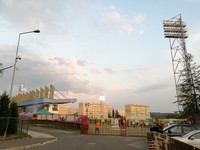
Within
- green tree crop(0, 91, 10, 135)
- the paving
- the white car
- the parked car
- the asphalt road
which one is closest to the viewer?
the white car

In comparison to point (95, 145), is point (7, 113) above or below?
above

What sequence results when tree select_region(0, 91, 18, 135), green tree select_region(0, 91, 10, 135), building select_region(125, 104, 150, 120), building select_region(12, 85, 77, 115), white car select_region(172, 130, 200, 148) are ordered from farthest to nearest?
building select_region(125, 104, 150, 120) < building select_region(12, 85, 77, 115) < tree select_region(0, 91, 18, 135) < green tree select_region(0, 91, 10, 135) < white car select_region(172, 130, 200, 148)

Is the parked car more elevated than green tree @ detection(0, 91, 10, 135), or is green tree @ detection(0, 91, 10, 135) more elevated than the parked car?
green tree @ detection(0, 91, 10, 135)

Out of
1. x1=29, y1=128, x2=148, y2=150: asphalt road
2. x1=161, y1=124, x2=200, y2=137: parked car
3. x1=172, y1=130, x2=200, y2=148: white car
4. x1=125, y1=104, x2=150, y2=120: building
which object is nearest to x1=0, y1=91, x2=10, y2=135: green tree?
x1=29, y1=128, x2=148, y2=150: asphalt road

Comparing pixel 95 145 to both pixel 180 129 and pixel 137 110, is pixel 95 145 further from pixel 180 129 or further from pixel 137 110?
pixel 137 110

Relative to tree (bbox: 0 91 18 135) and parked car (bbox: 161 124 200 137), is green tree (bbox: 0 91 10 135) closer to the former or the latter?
tree (bbox: 0 91 18 135)

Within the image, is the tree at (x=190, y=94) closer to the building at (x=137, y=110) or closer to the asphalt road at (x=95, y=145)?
the asphalt road at (x=95, y=145)

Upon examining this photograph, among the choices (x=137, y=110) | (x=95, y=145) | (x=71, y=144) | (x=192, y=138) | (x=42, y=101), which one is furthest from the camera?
(x=137, y=110)

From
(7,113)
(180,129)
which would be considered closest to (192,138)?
(180,129)

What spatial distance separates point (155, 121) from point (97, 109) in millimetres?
117061

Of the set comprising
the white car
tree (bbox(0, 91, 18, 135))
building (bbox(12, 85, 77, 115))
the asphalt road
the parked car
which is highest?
building (bbox(12, 85, 77, 115))

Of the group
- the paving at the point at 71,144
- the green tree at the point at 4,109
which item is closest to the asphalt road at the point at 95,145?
the paving at the point at 71,144

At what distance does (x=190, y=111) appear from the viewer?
1373 inches

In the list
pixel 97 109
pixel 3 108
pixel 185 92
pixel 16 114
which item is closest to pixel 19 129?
pixel 16 114
